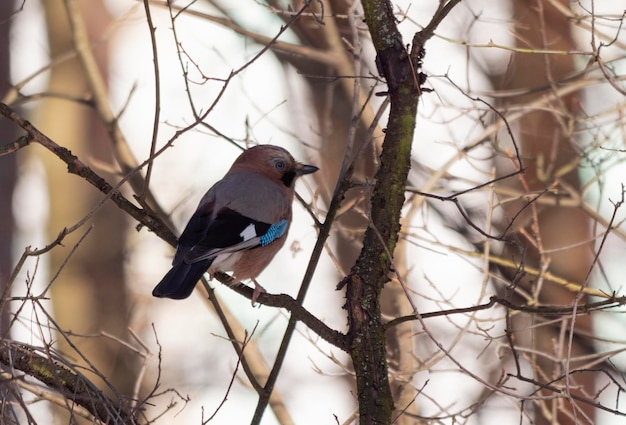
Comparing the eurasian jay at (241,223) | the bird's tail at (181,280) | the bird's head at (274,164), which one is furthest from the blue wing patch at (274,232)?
the bird's tail at (181,280)

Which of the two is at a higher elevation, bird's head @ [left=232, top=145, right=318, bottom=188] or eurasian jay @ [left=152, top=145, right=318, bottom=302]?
bird's head @ [left=232, top=145, right=318, bottom=188]

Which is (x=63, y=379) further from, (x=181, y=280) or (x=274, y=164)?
(x=274, y=164)

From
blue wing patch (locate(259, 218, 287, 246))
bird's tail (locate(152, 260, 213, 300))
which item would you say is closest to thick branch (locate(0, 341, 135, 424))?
bird's tail (locate(152, 260, 213, 300))

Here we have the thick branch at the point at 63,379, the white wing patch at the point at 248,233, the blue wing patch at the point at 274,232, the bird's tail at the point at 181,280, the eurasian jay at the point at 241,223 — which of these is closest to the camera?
the thick branch at the point at 63,379

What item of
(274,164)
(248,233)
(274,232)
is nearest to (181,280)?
(248,233)

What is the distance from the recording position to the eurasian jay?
4.43 meters

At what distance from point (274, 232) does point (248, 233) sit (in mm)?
254

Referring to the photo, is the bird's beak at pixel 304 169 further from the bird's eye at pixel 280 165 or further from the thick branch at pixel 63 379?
the thick branch at pixel 63 379

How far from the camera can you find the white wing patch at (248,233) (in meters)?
4.93

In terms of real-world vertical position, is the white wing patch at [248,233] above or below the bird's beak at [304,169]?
below

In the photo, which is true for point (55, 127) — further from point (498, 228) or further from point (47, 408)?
point (498, 228)

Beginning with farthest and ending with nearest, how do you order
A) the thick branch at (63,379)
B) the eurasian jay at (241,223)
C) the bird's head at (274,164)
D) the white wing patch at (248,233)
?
the bird's head at (274,164) → the white wing patch at (248,233) → the eurasian jay at (241,223) → the thick branch at (63,379)

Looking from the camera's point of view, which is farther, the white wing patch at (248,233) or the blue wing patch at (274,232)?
the blue wing patch at (274,232)

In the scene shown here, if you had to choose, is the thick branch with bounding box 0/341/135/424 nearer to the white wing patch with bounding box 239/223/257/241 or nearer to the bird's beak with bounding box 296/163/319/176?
the white wing patch with bounding box 239/223/257/241
